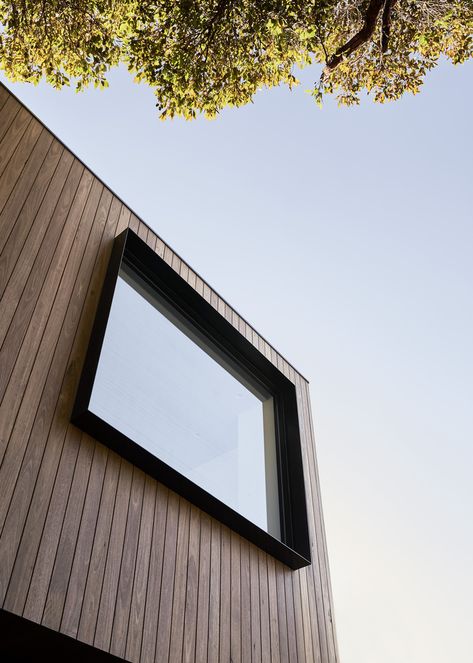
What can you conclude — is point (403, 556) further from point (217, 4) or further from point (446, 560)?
point (217, 4)

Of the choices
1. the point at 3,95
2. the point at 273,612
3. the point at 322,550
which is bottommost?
the point at 273,612

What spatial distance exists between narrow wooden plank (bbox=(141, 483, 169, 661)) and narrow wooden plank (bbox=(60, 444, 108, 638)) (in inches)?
11.9

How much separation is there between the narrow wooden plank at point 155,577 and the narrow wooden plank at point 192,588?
0.17 m

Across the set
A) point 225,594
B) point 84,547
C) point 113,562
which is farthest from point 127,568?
point 225,594

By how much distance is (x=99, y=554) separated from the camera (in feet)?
6.12

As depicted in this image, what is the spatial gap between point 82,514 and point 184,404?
1082 millimetres

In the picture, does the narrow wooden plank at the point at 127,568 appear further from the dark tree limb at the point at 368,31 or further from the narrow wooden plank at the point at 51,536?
the dark tree limb at the point at 368,31

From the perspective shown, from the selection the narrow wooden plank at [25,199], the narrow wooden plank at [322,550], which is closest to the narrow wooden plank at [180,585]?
the narrow wooden plank at [322,550]

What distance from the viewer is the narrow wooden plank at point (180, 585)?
1.95m

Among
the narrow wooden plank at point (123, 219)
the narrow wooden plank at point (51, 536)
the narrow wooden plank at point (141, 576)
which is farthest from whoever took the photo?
the narrow wooden plank at point (123, 219)

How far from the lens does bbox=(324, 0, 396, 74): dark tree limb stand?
10.4 ft

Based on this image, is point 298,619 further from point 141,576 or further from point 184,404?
point 184,404

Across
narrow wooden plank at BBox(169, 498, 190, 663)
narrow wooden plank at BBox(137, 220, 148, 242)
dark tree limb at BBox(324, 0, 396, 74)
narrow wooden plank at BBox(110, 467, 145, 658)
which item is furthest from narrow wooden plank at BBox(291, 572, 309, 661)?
dark tree limb at BBox(324, 0, 396, 74)

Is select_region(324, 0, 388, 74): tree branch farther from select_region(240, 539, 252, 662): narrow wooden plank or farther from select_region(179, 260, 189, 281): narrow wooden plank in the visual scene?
select_region(240, 539, 252, 662): narrow wooden plank
